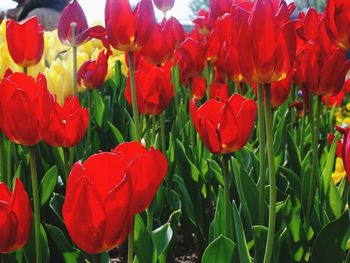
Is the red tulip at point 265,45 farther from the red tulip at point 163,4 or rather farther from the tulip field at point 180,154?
the red tulip at point 163,4

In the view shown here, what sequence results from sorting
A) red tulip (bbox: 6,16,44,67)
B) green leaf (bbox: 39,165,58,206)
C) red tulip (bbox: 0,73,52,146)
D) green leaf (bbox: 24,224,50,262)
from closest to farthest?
1. red tulip (bbox: 0,73,52,146)
2. green leaf (bbox: 24,224,50,262)
3. green leaf (bbox: 39,165,58,206)
4. red tulip (bbox: 6,16,44,67)

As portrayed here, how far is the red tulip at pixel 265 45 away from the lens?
888 millimetres

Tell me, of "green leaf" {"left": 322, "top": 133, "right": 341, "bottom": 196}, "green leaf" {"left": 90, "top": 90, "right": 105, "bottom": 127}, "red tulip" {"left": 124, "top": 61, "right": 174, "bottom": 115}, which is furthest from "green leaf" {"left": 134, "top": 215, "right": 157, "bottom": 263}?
"green leaf" {"left": 90, "top": 90, "right": 105, "bottom": 127}

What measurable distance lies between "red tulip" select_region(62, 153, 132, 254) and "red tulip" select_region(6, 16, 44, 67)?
0.93 m

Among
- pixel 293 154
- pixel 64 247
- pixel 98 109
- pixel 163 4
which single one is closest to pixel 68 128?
pixel 64 247

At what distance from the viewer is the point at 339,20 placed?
47.0 inches

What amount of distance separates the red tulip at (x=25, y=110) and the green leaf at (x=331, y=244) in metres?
0.59

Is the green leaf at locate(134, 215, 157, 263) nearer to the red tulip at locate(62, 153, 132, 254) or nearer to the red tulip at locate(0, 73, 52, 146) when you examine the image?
the red tulip at locate(0, 73, 52, 146)

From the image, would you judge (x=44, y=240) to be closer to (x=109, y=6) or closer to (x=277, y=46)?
(x=109, y=6)

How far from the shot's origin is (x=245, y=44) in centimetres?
90

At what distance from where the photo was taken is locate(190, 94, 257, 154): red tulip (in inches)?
41.9

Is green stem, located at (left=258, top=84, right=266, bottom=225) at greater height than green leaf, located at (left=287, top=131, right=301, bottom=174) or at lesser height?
greater

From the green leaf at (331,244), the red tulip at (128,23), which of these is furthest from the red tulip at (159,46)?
the green leaf at (331,244)

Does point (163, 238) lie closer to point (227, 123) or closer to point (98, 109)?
point (227, 123)
